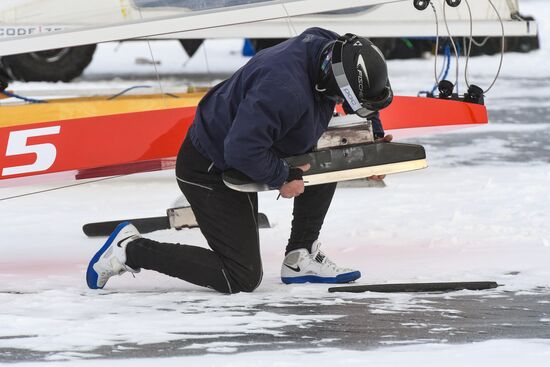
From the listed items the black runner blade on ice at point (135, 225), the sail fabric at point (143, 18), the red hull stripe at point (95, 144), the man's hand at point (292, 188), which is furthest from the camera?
the black runner blade on ice at point (135, 225)

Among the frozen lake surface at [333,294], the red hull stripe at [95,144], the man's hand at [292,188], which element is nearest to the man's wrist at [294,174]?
the man's hand at [292,188]

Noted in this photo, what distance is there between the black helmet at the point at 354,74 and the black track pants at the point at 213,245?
0.51 metres

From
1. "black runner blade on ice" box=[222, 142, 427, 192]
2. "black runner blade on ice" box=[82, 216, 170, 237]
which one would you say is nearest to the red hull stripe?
"black runner blade on ice" box=[82, 216, 170, 237]

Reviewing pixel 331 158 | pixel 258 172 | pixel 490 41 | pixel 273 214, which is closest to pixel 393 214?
pixel 273 214

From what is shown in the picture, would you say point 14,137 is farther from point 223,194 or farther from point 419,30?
point 419,30

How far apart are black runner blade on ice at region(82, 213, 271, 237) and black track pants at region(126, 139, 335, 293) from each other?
1.00 metres

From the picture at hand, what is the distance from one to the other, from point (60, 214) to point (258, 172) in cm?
231

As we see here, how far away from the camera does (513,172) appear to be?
23.3 feet

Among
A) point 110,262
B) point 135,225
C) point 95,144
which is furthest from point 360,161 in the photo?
point 135,225

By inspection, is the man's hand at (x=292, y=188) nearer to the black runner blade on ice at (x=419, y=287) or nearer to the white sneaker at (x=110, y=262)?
the black runner blade on ice at (x=419, y=287)

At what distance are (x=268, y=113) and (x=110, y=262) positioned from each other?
830 millimetres

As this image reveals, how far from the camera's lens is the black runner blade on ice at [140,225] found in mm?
5543

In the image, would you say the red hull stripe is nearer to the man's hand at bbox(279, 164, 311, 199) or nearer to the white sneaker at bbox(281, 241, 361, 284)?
the white sneaker at bbox(281, 241, 361, 284)

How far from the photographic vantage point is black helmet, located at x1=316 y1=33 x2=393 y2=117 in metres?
4.06
